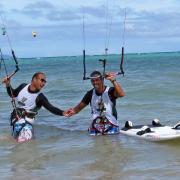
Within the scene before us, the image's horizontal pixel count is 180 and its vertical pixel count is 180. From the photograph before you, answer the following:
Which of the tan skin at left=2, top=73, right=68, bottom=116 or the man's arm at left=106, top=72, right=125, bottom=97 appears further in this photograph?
the tan skin at left=2, top=73, right=68, bottom=116

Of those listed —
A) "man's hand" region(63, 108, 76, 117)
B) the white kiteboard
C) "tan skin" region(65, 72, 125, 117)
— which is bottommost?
the white kiteboard

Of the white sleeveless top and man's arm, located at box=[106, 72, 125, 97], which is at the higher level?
man's arm, located at box=[106, 72, 125, 97]

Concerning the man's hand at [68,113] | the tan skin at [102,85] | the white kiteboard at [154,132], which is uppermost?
the tan skin at [102,85]

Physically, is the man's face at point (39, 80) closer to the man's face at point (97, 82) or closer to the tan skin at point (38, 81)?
the tan skin at point (38, 81)

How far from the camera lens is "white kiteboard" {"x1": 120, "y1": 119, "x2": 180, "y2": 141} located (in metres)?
8.41

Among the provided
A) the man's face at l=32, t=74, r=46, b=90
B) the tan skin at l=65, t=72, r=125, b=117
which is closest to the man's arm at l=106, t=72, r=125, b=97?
the tan skin at l=65, t=72, r=125, b=117

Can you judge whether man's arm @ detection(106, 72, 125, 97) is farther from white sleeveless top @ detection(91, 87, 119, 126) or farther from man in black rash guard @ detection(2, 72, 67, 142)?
man in black rash guard @ detection(2, 72, 67, 142)

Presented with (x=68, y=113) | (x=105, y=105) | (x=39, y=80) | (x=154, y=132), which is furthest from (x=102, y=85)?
(x=154, y=132)

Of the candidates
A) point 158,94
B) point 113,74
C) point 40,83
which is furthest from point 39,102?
point 158,94

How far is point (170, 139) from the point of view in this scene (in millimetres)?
8359

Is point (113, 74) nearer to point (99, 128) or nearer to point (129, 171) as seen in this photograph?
point (99, 128)

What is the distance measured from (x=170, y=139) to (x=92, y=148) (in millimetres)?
1394

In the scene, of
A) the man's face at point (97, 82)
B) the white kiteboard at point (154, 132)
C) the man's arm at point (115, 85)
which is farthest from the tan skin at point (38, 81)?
the white kiteboard at point (154, 132)

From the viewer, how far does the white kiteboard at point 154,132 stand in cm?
841
